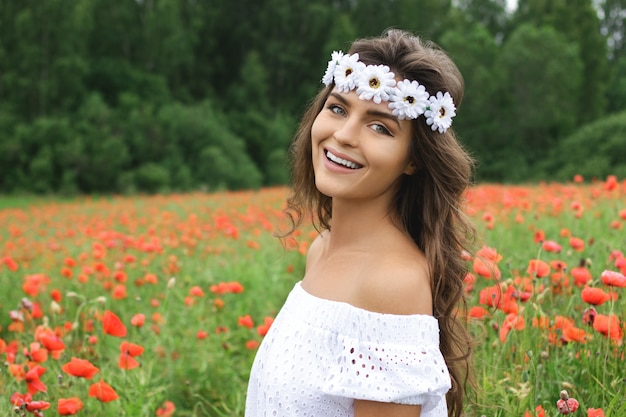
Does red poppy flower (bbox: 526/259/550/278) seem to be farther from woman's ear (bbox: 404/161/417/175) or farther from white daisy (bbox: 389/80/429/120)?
white daisy (bbox: 389/80/429/120)

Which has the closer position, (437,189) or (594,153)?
(437,189)

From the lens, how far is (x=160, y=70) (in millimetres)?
32969

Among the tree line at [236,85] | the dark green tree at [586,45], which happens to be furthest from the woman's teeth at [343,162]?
the dark green tree at [586,45]

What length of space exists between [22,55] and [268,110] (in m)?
13.7

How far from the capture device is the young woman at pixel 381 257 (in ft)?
4.96

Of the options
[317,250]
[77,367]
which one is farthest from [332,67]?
[77,367]

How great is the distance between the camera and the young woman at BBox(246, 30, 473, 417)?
1.51 meters

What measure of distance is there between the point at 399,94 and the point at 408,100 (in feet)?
0.11

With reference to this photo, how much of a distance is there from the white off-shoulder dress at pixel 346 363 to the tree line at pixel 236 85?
1819 cm

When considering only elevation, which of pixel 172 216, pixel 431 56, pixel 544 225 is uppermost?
pixel 431 56

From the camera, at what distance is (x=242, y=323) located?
116 inches

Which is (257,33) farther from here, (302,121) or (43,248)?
(302,121)

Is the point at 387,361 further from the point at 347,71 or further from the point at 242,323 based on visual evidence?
the point at 242,323

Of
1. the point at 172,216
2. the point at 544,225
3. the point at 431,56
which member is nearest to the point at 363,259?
the point at 431,56
